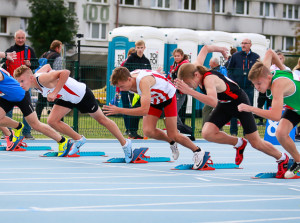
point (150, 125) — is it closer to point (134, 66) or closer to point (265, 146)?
point (265, 146)

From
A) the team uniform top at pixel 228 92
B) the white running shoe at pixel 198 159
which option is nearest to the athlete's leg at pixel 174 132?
the white running shoe at pixel 198 159

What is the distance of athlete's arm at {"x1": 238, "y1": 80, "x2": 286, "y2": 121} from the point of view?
827 centimetres

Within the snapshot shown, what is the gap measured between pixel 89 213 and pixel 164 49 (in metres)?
19.5

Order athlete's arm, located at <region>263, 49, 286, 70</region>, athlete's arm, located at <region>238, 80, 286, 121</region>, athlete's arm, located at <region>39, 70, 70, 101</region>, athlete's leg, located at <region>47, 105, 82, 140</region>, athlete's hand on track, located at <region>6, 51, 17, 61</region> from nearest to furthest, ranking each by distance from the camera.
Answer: athlete's arm, located at <region>238, 80, 286, 121</region>, athlete's arm, located at <region>263, 49, 286, 70</region>, athlete's arm, located at <region>39, 70, 70, 101</region>, athlete's leg, located at <region>47, 105, 82, 140</region>, athlete's hand on track, located at <region>6, 51, 17, 61</region>

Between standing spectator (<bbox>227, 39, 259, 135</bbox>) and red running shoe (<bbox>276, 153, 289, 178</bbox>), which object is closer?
red running shoe (<bbox>276, 153, 289, 178</bbox>)

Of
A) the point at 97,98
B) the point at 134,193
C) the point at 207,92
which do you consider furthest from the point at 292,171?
the point at 97,98

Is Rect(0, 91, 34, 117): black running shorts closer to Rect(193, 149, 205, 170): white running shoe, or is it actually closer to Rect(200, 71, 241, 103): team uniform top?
Rect(193, 149, 205, 170): white running shoe

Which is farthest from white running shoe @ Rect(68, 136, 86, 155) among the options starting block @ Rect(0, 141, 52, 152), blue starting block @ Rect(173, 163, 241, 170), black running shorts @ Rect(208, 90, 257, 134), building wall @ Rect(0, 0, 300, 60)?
building wall @ Rect(0, 0, 300, 60)

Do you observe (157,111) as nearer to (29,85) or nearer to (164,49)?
(29,85)

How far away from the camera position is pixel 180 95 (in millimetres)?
15258

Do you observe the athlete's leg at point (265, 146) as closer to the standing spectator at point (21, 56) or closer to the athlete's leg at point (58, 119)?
the athlete's leg at point (58, 119)

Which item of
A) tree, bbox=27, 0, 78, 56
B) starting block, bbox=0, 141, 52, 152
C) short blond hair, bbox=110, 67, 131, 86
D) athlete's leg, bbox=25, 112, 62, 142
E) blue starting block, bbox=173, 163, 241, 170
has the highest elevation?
tree, bbox=27, 0, 78, 56

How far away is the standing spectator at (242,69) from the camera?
56.1ft

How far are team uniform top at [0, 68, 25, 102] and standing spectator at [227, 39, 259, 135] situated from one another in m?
6.66
